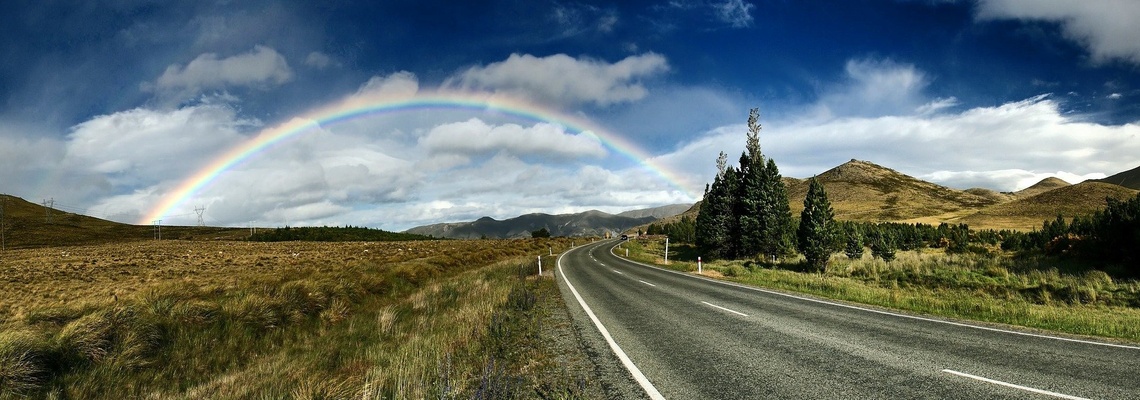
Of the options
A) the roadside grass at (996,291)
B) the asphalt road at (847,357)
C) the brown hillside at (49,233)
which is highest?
the brown hillside at (49,233)

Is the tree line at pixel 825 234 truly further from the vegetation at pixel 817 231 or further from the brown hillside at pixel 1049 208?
the brown hillside at pixel 1049 208

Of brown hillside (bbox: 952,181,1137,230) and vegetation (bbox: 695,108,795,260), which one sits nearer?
vegetation (bbox: 695,108,795,260)

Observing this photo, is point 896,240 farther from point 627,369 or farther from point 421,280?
point 627,369

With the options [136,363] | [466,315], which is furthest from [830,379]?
[136,363]

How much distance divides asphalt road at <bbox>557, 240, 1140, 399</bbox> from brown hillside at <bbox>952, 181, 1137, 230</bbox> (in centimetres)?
8585

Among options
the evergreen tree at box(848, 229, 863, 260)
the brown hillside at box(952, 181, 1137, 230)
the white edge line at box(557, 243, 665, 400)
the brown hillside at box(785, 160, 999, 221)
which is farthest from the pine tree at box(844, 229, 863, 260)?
the brown hillside at box(785, 160, 999, 221)

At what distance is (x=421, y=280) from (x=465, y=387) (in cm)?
1722

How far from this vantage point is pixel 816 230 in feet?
93.9

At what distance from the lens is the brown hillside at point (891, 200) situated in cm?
11300

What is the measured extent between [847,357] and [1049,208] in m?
112

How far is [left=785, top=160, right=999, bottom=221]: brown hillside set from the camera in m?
113

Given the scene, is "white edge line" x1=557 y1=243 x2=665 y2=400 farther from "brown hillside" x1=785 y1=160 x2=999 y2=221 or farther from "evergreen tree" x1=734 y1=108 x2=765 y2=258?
"brown hillside" x1=785 y1=160 x2=999 y2=221

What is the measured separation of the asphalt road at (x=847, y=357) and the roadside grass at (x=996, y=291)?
242cm

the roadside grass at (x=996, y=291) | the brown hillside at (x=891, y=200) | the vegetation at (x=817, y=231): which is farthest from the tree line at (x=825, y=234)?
the brown hillside at (x=891, y=200)
